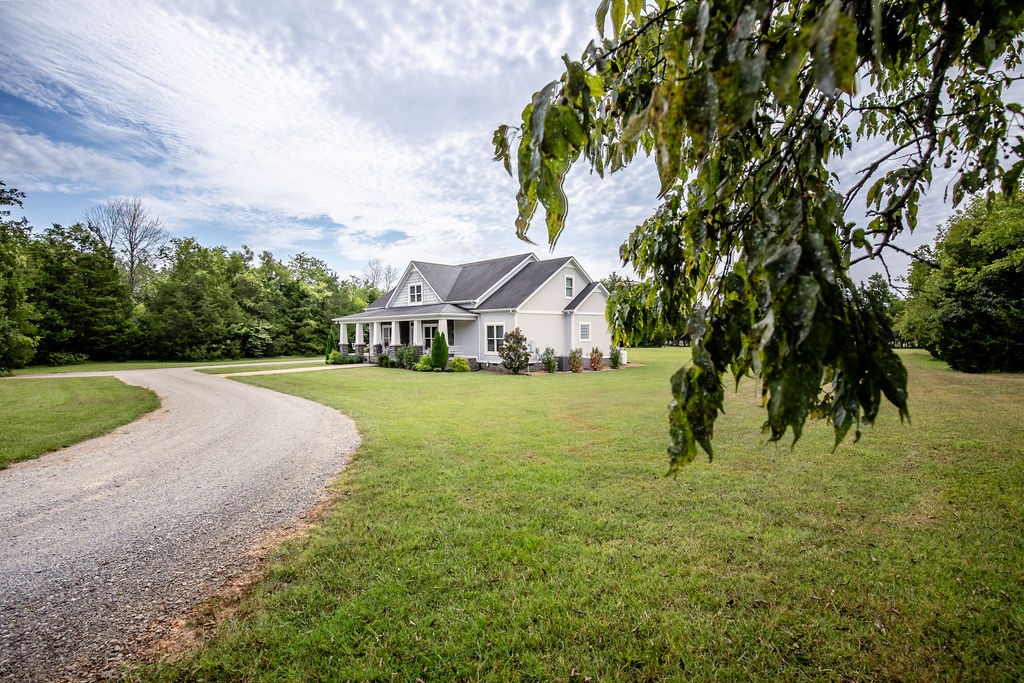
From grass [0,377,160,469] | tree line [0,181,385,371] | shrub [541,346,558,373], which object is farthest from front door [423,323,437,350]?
grass [0,377,160,469]

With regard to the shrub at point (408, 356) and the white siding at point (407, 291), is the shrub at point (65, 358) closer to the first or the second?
the white siding at point (407, 291)

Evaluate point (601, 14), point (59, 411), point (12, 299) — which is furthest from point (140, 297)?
point (601, 14)

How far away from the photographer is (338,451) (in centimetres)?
711

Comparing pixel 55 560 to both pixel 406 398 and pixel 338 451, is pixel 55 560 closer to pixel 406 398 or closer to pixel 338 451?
pixel 338 451

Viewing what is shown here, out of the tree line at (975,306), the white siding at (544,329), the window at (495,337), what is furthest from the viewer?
the window at (495,337)

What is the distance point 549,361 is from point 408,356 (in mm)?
7383

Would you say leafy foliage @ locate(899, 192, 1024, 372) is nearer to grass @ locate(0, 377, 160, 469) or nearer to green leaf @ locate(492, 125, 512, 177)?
green leaf @ locate(492, 125, 512, 177)

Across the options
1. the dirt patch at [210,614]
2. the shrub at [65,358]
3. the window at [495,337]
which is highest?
the window at [495,337]

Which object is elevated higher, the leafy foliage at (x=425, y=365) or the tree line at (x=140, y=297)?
the tree line at (x=140, y=297)

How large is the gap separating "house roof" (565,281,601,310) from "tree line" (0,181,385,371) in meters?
16.3

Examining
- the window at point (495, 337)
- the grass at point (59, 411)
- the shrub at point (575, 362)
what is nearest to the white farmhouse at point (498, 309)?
the window at point (495, 337)

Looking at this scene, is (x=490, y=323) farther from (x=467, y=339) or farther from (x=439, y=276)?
(x=439, y=276)

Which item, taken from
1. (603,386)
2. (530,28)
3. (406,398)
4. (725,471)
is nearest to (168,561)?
(530,28)

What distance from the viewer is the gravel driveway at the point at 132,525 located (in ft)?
9.40
